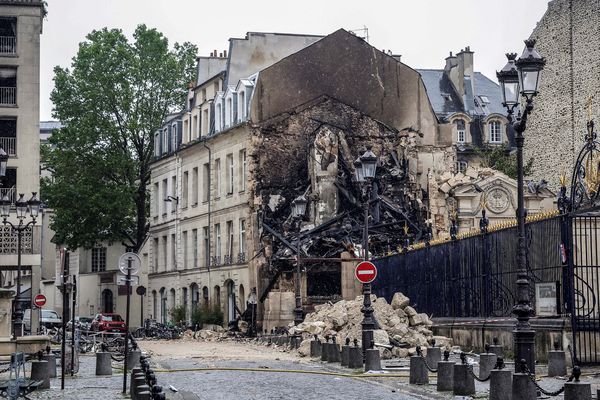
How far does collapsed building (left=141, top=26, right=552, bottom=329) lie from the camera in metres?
52.7

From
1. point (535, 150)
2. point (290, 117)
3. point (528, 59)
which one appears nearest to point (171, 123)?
point (290, 117)

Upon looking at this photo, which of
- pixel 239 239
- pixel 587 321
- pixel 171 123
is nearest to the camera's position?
pixel 587 321

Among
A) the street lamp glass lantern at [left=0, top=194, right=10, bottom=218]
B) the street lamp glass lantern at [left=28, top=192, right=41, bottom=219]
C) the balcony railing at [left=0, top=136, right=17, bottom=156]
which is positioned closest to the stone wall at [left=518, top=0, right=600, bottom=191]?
the balcony railing at [left=0, top=136, right=17, bottom=156]

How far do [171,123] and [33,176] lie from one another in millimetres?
11635

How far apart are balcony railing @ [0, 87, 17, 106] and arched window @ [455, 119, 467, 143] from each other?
26151 millimetres

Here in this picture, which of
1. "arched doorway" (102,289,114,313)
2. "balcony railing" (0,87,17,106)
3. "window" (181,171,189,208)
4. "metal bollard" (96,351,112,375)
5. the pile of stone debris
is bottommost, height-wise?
"metal bollard" (96,351,112,375)

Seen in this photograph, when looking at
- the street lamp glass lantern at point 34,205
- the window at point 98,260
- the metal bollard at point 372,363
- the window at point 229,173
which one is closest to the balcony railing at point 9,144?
the window at point 229,173

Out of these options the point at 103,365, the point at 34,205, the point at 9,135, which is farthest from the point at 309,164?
the point at 103,365

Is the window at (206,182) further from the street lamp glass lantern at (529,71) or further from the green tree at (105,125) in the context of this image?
the street lamp glass lantern at (529,71)

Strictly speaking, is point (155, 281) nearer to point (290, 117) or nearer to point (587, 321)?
point (290, 117)

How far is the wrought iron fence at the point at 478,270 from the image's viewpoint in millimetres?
25797

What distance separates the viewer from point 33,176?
5794cm

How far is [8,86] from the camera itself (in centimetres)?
5872

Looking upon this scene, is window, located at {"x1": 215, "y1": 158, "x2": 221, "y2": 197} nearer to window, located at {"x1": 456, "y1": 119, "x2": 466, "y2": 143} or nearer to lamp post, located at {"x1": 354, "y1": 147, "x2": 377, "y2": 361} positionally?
window, located at {"x1": 456, "y1": 119, "x2": 466, "y2": 143}
